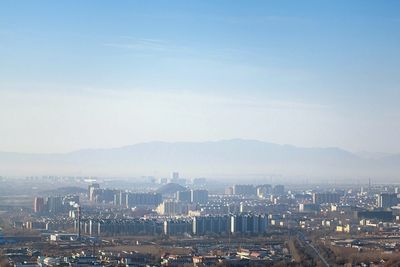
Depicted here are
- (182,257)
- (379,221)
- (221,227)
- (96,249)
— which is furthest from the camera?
(379,221)

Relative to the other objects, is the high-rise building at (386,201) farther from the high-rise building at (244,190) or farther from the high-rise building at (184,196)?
the high-rise building at (244,190)

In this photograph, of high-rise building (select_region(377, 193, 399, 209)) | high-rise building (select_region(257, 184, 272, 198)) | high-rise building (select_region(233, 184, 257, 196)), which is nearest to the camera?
high-rise building (select_region(377, 193, 399, 209))

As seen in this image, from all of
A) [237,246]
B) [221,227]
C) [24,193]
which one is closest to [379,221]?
[221,227]

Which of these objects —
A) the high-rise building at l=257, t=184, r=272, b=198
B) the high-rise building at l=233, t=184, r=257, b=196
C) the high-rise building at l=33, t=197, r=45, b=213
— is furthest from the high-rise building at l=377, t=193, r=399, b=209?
the high-rise building at l=33, t=197, r=45, b=213

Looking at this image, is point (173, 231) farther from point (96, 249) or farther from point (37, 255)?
point (37, 255)

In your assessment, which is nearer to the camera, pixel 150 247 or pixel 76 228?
pixel 150 247

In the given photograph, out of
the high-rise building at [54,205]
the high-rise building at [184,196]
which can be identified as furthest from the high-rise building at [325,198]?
the high-rise building at [54,205]

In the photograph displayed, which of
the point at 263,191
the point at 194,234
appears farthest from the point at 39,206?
the point at 263,191

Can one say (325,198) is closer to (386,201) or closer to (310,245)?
(386,201)

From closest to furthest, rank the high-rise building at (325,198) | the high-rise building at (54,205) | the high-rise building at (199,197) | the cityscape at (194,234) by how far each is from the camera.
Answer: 1. the cityscape at (194,234)
2. the high-rise building at (54,205)
3. the high-rise building at (325,198)
4. the high-rise building at (199,197)

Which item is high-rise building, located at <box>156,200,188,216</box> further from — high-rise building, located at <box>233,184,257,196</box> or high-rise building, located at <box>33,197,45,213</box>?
high-rise building, located at <box>233,184,257,196</box>

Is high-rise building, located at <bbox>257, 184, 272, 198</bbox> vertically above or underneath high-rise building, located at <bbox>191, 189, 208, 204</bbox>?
above
